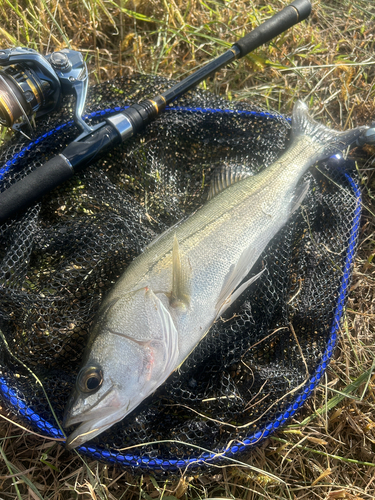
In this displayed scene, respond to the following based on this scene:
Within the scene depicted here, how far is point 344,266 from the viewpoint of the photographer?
257 cm

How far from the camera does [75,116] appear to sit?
8.00 feet

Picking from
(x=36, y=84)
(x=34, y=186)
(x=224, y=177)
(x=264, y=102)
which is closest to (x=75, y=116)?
(x=36, y=84)

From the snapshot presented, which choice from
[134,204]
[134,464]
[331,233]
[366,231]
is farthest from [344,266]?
[134,464]

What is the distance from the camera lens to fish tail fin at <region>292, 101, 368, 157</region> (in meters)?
2.78

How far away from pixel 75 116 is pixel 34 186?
1.86 feet

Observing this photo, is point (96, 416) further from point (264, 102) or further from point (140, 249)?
point (264, 102)

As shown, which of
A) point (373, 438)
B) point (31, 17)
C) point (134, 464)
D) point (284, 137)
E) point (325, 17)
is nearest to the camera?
point (134, 464)

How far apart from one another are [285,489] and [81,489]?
1374 millimetres

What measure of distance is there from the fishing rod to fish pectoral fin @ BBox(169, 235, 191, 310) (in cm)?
94

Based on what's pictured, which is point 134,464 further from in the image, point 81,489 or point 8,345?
point 8,345

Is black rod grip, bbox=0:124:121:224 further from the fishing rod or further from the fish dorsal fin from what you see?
the fish dorsal fin

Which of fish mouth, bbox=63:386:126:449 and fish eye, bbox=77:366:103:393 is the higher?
fish eye, bbox=77:366:103:393

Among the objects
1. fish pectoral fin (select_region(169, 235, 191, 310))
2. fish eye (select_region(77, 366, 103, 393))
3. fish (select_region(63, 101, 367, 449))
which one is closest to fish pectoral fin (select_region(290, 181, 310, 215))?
fish (select_region(63, 101, 367, 449))

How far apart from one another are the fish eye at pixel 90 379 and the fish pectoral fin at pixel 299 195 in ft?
5.42
